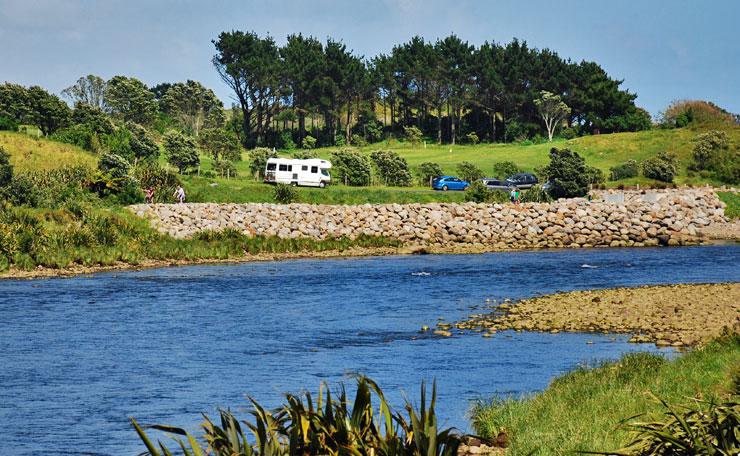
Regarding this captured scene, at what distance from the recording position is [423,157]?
115m

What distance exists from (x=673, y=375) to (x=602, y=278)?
92.6 feet

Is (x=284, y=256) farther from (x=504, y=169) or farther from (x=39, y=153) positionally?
(x=504, y=169)

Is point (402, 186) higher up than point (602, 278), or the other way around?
point (402, 186)

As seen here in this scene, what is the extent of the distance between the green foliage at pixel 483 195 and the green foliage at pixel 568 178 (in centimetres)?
664

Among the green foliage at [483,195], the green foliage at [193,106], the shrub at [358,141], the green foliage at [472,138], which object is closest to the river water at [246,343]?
the green foliage at [483,195]

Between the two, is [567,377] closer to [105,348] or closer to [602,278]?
[105,348]

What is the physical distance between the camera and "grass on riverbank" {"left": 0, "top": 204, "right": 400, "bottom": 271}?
48531mm

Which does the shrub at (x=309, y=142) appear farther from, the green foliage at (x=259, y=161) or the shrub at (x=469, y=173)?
the shrub at (x=469, y=173)

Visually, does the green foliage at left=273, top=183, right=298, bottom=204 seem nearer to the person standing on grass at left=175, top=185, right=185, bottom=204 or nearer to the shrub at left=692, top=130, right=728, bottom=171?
the person standing on grass at left=175, top=185, right=185, bottom=204

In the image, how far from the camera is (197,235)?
191 feet

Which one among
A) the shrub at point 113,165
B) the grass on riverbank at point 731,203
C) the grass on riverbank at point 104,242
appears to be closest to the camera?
the grass on riverbank at point 104,242

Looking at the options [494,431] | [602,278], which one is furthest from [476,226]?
[494,431]

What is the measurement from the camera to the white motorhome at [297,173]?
8431cm

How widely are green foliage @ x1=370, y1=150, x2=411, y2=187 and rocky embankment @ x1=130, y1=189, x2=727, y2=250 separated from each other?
70.1 ft
